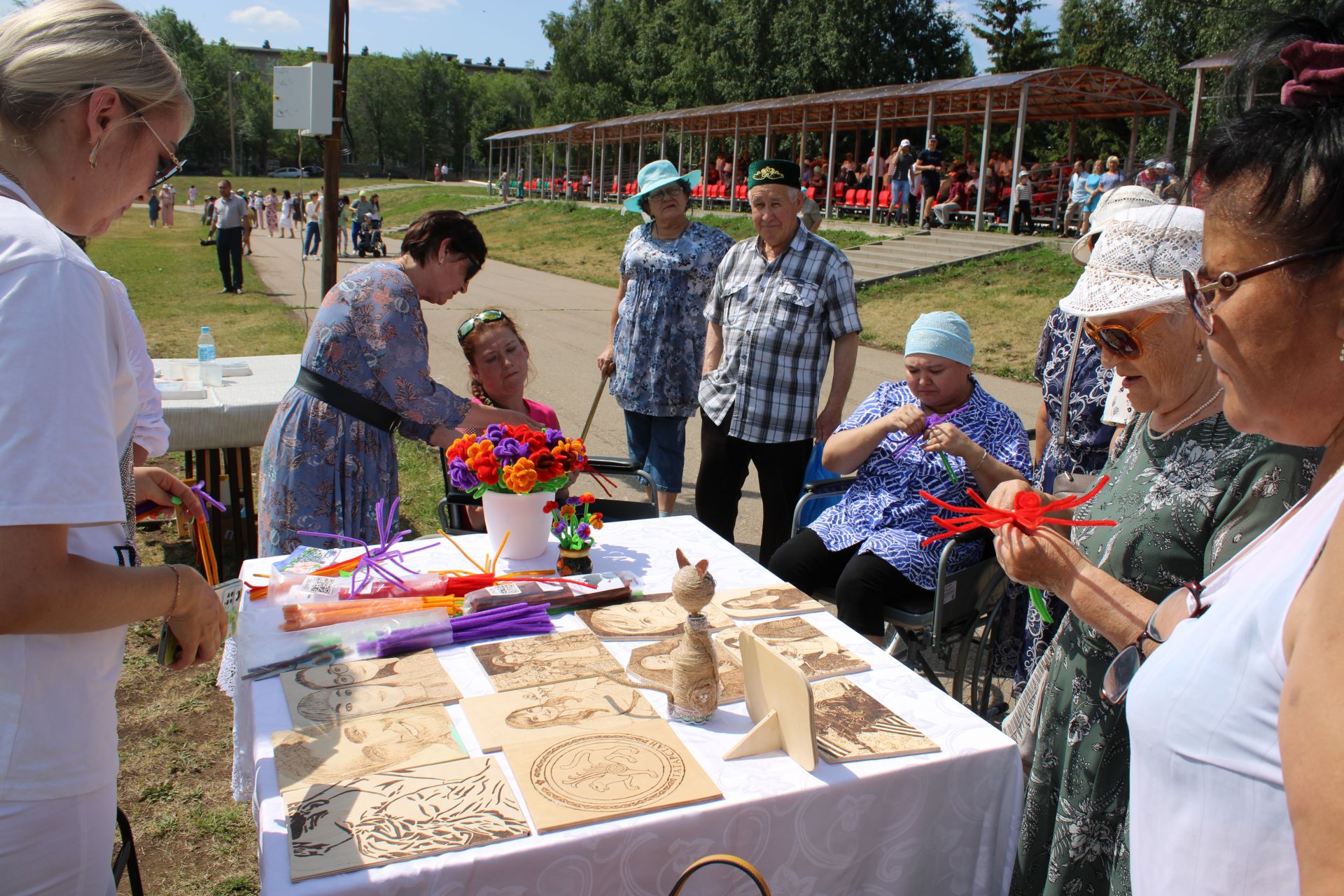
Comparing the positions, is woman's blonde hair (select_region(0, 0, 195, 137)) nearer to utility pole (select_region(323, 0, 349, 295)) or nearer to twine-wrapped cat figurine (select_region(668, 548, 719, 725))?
twine-wrapped cat figurine (select_region(668, 548, 719, 725))

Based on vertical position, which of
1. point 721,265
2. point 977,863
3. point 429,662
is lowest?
point 977,863

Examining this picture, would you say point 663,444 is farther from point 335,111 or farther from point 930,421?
point 335,111

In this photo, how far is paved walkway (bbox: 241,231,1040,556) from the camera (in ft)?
22.0

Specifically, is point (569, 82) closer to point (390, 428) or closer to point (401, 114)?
point (401, 114)

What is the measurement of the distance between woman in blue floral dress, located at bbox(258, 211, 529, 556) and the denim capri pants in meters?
1.84

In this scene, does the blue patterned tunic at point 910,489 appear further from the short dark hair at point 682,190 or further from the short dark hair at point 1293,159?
the short dark hair at point 1293,159

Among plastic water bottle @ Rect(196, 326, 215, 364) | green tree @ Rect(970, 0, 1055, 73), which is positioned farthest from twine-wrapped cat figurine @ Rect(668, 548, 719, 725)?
green tree @ Rect(970, 0, 1055, 73)

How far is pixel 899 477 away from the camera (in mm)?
3131

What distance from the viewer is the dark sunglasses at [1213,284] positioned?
2.91 feet

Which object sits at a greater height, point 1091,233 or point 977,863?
point 1091,233

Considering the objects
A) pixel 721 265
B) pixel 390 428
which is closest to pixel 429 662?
pixel 390 428

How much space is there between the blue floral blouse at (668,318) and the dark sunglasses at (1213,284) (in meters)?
3.63

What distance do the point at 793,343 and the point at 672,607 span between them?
6.60ft

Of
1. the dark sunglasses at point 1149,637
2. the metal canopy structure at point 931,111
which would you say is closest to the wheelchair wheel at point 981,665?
the dark sunglasses at point 1149,637
